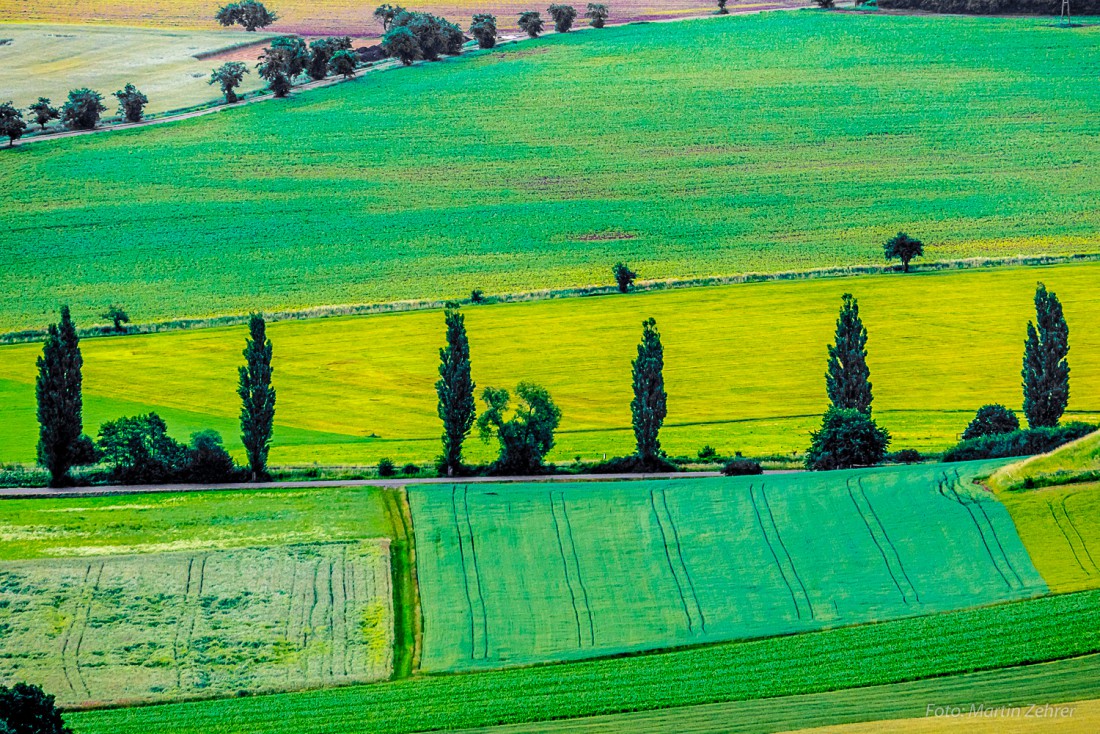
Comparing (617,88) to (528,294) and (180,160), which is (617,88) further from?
(528,294)

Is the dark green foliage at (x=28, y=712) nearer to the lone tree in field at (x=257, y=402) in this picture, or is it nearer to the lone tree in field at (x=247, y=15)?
the lone tree in field at (x=257, y=402)

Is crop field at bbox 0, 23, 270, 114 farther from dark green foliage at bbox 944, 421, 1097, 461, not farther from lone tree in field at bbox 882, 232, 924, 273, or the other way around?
dark green foliage at bbox 944, 421, 1097, 461

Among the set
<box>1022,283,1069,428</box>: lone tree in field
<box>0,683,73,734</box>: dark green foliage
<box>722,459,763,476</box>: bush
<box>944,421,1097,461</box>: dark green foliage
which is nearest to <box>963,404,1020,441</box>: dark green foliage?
<box>1022,283,1069,428</box>: lone tree in field

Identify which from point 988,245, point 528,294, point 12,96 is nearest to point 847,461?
point 528,294

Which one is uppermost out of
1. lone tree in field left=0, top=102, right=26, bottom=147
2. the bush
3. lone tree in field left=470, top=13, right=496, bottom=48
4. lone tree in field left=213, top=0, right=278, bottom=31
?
lone tree in field left=213, top=0, right=278, bottom=31

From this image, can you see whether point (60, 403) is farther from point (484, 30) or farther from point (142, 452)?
point (484, 30)

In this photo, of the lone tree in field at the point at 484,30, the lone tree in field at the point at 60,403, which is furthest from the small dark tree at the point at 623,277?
the lone tree in field at the point at 484,30
